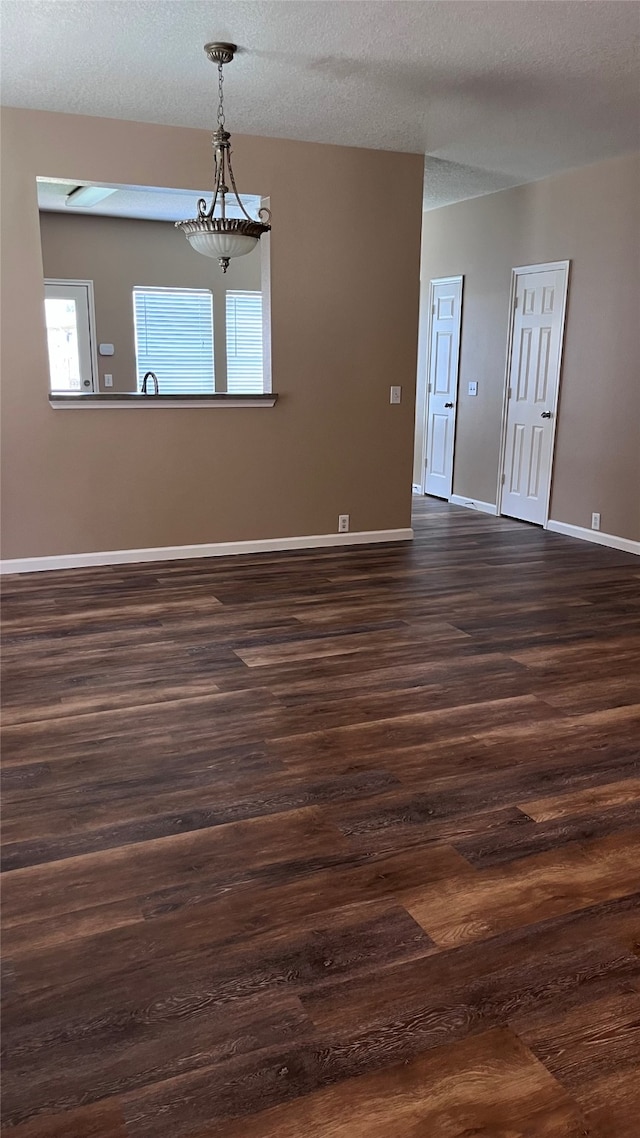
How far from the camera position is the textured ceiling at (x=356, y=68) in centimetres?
358

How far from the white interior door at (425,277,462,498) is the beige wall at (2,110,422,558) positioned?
1.95 metres

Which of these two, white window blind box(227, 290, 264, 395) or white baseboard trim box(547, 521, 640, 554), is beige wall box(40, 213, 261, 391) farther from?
white baseboard trim box(547, 521, 640, 554)

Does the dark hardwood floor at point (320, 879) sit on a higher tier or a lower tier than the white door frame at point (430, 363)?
lower

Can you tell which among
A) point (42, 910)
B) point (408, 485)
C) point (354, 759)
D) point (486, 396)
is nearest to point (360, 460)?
point (408, 485)

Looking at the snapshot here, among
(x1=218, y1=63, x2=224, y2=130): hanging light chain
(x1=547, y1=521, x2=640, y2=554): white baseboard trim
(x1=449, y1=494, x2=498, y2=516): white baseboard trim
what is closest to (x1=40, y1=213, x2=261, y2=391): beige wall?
→ (x1=449, y1=494, x2=498, y2=516): white baseboard trim

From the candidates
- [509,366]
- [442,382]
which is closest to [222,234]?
[509,366]

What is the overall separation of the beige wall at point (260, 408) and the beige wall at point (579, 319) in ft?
4.43

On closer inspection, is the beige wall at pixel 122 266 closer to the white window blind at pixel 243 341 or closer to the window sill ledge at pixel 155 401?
the white window blind at pixel 243 341

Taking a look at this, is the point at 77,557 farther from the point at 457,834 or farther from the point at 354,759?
the point at 457,834

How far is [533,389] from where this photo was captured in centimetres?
720

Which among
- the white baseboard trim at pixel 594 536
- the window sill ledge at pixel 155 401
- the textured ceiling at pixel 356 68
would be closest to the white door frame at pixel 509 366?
the white baseboard trim at pixel 594 536

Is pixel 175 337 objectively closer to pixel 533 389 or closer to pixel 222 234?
pixel 533 389

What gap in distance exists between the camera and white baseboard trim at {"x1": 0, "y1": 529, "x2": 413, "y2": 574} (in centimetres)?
553

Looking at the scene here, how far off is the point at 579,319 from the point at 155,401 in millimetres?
3433
